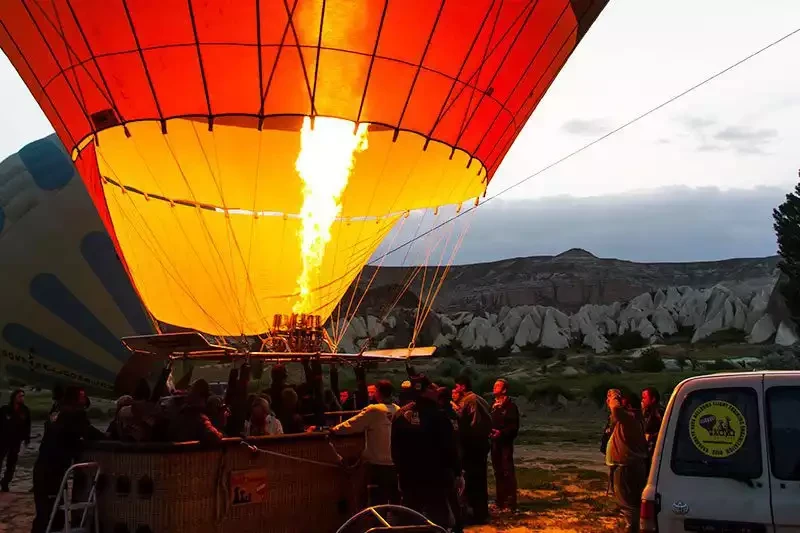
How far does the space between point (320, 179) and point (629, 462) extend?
15.6 feet

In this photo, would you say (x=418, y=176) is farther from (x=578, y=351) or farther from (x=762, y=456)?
(x=578, y=351)

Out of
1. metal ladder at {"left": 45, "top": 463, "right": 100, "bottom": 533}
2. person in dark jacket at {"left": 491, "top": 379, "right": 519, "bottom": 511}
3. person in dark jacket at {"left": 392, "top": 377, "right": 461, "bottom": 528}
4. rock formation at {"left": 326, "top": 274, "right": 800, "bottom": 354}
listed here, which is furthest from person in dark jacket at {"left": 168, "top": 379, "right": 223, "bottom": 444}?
rock formation at {"left": 326, "top": 274, "right": 800, "bottom": 354}

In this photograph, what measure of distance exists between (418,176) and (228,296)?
2.77m

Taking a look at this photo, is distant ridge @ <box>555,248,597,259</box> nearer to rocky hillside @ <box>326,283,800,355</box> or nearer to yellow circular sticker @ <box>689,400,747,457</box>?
rocky hillside @ <box>326,283,800,355</box>

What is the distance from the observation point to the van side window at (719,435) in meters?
3.58

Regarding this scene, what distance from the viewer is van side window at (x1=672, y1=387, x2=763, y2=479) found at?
358 centimetres

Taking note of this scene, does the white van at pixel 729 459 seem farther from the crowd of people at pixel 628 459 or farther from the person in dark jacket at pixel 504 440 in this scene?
the person in dark jacket at pixel 504 440

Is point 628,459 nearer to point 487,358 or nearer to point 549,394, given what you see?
point 549,394

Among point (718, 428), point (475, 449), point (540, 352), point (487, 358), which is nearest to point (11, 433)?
point (475, 449)

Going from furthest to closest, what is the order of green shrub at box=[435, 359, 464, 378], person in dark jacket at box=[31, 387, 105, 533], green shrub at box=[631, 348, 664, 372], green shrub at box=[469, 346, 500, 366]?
1. green shrub at box=[469, 346, 500, 366]
2. green shrub at box=[435, 359, 464, 378]
3. green shrub at box=[631, 348, 664, 372]
4. person in dark jacket at box=[31, 387, 105, 533]

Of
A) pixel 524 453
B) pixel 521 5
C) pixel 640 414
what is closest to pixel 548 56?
pixel 521 5

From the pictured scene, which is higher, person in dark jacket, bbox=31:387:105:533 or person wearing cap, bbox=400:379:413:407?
person wearing cap, bbox=400:379:413:407

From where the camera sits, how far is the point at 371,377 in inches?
1483

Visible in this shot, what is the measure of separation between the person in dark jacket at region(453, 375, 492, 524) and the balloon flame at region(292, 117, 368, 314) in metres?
2.95
